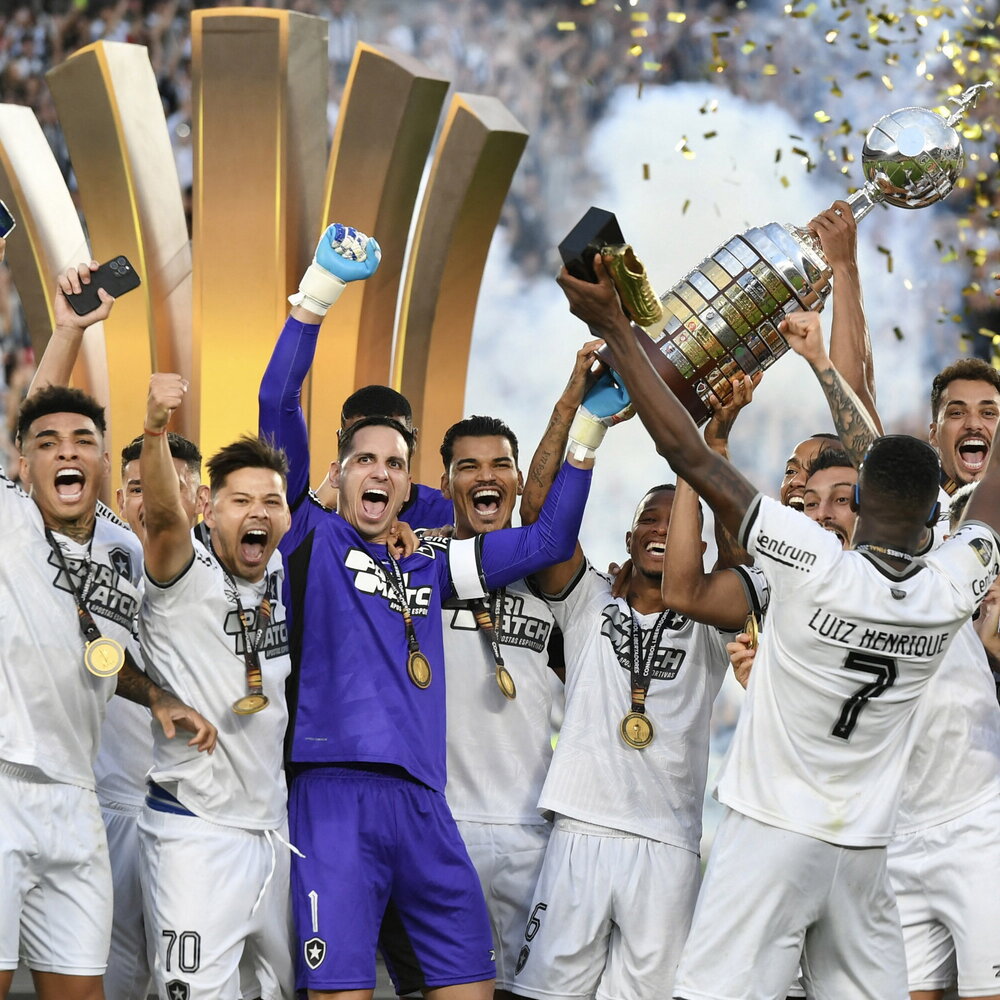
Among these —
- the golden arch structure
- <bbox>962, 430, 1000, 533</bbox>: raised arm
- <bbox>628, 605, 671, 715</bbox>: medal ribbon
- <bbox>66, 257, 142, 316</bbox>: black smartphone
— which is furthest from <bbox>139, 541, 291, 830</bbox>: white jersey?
the golden arch structure

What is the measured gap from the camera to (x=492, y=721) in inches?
177

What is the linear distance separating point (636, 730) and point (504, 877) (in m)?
0.62

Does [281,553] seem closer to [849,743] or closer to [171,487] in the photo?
[171,487]

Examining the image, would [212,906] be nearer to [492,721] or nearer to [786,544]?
[492,721]

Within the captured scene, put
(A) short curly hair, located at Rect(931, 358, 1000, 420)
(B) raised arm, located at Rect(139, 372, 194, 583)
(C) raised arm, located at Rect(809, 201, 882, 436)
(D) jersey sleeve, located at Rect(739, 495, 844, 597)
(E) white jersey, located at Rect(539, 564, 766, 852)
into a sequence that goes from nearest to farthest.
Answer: (D) jersey sleeve, located at Rect(739, 495, 844, 597), (B) raised arm, located at Rect(139, 372, 194, 583), (E) white jersey, located at Rect(539, 564, 766, 852), (C) raised arm, located at Rect(809, 201, 882, 436), (A) short curly hair, located at Rect(931, 358, 1000, 420)

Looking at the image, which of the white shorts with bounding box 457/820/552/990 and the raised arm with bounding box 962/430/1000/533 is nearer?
the raised arm with bounding box 962/430/1000/533

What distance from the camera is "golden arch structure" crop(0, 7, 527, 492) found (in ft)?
20.3

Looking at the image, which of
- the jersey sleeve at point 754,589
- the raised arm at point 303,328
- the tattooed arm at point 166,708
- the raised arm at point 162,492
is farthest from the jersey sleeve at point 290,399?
the jersey sleeve at point 754,589

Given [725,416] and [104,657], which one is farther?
[725,416]

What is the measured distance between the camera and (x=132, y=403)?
257 inches

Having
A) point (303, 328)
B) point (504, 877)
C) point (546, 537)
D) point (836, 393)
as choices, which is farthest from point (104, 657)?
point (836, 393)

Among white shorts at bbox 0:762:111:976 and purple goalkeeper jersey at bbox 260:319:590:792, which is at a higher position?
purple goalkeeper jersey at bbox 260:319:590:792

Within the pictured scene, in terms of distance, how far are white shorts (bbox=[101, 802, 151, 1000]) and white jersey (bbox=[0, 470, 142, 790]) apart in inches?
19.6

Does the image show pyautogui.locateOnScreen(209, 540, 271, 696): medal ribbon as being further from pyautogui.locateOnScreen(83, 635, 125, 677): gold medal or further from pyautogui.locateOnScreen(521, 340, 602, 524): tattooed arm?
pyautogui.locateOnScreen(521, 340, 602, 524): tattooed arm
